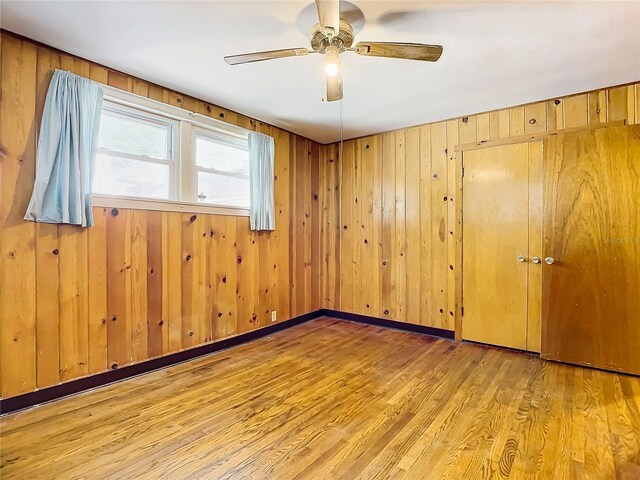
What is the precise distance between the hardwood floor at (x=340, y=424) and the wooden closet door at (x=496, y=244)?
474 millimetres

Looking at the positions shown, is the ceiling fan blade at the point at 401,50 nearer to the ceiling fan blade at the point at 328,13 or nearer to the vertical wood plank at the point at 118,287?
the ceiling fan blade at the point at 328,13

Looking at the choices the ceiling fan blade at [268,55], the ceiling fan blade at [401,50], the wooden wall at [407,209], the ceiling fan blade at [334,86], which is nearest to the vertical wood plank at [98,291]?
the ceiling fan blade at [268,55]

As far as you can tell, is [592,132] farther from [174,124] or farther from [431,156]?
[174,124]

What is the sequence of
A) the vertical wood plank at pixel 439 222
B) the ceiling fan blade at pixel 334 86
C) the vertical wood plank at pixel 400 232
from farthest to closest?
the vertical wood plank at pixel 400 232 → the vertical wood plank at pixel 439 222 → the ceiling fan blade at pixel 334 86

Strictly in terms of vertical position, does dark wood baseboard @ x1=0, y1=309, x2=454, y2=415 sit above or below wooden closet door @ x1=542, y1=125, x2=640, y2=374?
below

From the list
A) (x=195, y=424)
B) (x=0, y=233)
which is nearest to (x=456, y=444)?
(x=195, y=424)

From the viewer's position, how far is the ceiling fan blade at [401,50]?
1.79m

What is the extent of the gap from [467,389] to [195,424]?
201 centimetres

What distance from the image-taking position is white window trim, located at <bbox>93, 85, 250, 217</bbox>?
262cm

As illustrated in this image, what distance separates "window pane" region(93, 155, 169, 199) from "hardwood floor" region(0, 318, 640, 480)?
1.57 m

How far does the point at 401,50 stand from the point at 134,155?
227cm

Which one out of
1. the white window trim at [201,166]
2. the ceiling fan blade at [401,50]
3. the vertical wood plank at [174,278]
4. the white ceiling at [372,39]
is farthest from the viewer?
the white window trim at [201,166]

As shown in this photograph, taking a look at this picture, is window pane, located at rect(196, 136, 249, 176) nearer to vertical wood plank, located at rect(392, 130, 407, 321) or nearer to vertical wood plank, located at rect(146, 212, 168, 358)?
vertical wood plank, located at rect(146, 212, 168, 358)

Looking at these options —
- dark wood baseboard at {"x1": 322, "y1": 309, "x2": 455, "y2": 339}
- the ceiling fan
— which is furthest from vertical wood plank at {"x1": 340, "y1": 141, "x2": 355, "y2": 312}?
the ceiling fan
